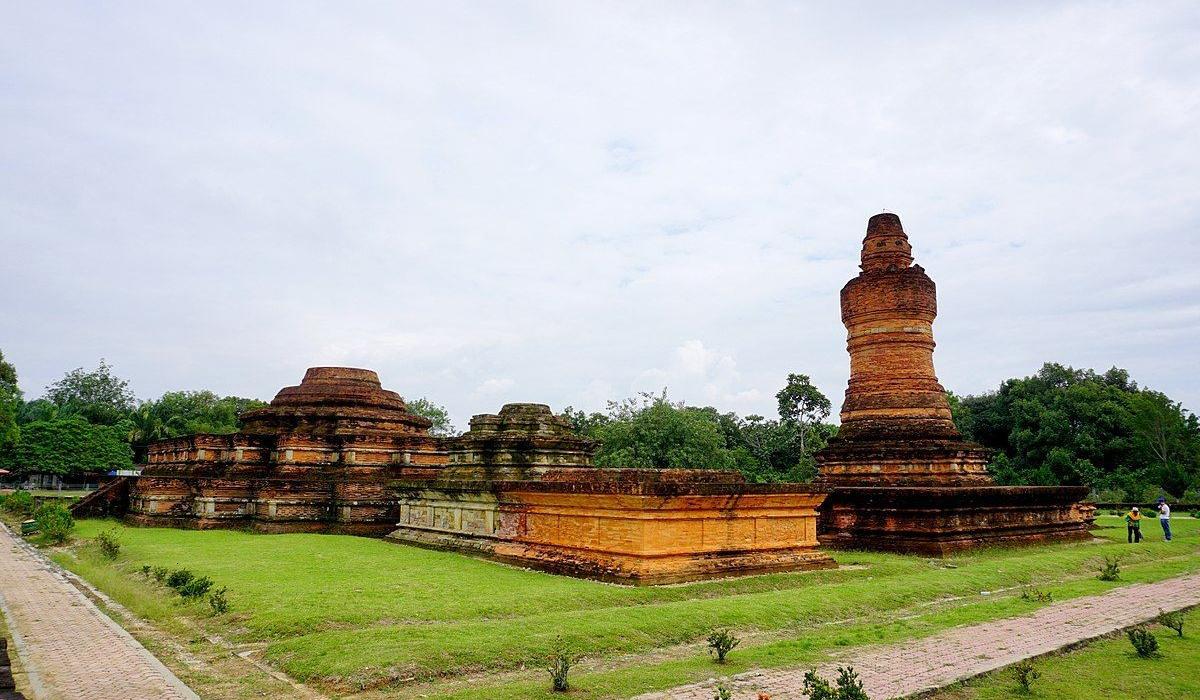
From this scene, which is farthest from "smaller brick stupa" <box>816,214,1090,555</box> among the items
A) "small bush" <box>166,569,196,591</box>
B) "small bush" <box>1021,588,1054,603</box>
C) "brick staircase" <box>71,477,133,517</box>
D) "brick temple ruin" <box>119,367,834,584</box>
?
"brick staircase" <box>71,477,133,517</box>

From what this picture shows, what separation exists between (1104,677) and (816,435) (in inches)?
1690

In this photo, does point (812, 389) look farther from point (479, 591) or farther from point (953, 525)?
point (479, 591)

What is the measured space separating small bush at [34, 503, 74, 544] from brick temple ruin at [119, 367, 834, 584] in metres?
2.32

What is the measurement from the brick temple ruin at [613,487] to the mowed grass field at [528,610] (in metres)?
0.69

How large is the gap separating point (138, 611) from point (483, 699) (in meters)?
6.28

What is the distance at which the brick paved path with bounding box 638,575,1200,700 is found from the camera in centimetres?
613

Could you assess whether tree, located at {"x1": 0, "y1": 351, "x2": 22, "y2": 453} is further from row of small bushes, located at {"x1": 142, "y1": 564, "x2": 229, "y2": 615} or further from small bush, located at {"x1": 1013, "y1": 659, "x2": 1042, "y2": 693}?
small bush, located at {"x1": 1013, "y1": 659, "x2": 1042, "y2": 693}

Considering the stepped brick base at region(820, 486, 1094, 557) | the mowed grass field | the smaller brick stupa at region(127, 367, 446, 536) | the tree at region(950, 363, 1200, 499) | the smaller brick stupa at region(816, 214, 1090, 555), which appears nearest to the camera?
the mowed grass field

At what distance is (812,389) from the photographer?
188 ft

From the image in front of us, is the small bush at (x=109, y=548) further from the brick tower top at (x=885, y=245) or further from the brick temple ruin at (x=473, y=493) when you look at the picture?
the brick tower top at (x=885, y=245)

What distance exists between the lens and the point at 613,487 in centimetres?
1106

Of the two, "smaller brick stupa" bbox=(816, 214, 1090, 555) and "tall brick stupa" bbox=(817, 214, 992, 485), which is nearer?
"smaller brick stupa" bbox=(816, 214, 1090, 555)

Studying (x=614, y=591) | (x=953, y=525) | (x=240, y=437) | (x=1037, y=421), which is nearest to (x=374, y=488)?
(x=240, y=437)

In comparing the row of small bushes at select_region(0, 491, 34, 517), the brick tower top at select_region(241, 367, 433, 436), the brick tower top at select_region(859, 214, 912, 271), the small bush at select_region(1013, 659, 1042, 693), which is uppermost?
the brick tower top at select_region(859, 214, 912, 271)
